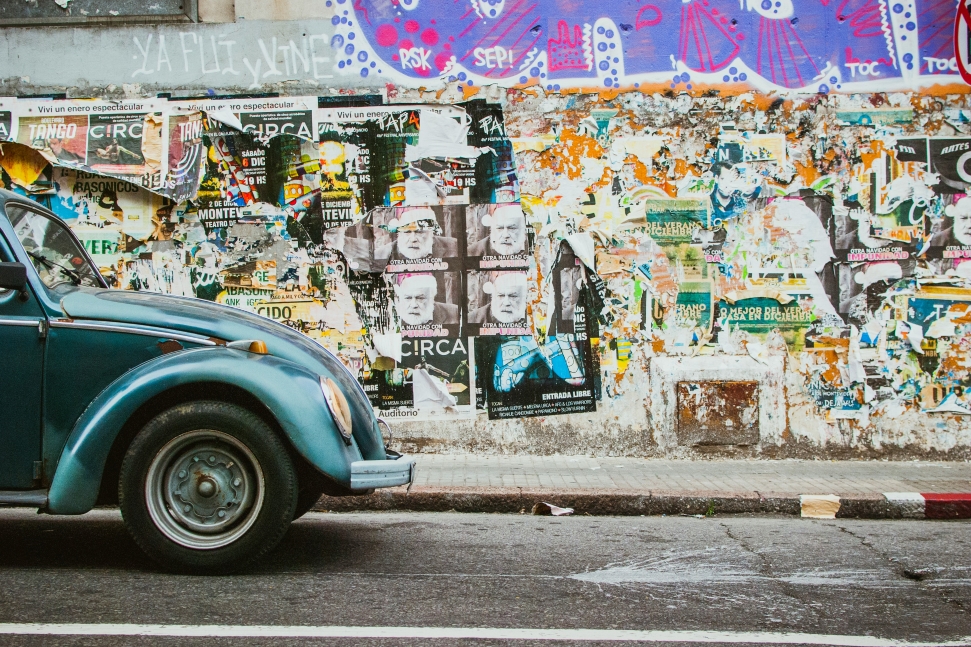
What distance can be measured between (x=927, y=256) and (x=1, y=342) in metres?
7.61

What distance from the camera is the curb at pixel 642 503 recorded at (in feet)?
21.1

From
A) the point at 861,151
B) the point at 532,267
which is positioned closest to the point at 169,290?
the point at 532,267

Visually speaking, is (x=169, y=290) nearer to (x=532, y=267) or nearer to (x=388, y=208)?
(x=388, y=208)

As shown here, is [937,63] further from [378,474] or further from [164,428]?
[164,428]

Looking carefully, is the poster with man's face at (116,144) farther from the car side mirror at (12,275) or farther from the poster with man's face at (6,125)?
the car side mirror at (12,275)

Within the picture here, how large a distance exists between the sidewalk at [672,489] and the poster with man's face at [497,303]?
4.19 feet

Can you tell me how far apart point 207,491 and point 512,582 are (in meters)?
1.49

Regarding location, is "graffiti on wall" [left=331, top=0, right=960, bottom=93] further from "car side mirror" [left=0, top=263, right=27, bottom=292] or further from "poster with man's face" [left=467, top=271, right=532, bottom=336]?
"car side mirror" [left=0, top=263, right=27, bottom=292]

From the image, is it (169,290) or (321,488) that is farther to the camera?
(169,290)

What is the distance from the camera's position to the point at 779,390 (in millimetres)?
8234

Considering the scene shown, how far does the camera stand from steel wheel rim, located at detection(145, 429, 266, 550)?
4.12m

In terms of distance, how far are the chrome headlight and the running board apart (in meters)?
1.37

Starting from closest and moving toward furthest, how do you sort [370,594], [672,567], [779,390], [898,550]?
[370,594], [672,567], [898,550], [779,390]

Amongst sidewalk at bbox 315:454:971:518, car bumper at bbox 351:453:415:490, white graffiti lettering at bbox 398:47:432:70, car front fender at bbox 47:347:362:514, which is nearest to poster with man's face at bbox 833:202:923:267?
sidewalk at bbox 315:454:971:518
